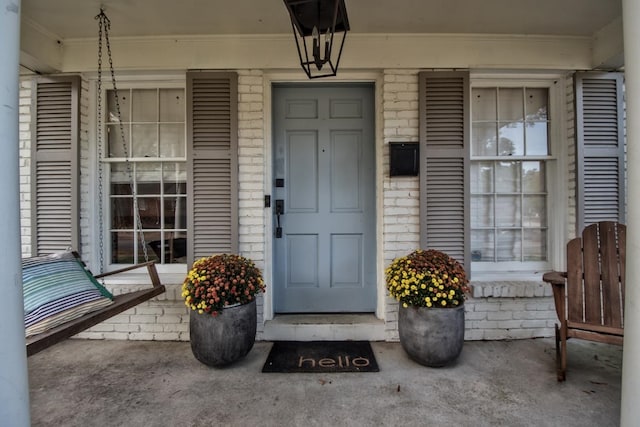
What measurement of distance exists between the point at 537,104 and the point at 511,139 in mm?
416

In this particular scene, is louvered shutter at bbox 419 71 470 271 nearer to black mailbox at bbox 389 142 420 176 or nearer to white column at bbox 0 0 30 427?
black mailbox at bbox 389 142 420 176

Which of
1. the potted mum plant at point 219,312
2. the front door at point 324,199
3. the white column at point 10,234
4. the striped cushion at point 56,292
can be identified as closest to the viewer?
the white column at point 10,234

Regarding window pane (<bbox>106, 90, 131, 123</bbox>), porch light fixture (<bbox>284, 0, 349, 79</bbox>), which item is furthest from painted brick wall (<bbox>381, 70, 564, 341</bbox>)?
window pane (<bbox>106, 90, 131, 123</bbox>)

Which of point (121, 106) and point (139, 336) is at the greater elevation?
point (121, 106)

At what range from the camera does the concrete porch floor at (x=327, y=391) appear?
1.69 m

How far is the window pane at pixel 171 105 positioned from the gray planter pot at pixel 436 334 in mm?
2619

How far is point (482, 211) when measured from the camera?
278cm

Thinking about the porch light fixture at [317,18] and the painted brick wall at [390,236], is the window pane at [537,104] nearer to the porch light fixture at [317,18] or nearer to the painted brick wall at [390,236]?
the painted brick wall at [390,236]

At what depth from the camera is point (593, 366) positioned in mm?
A: 2176

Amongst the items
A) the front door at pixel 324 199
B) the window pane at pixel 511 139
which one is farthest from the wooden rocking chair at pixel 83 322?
the window pane at pixel 511 139

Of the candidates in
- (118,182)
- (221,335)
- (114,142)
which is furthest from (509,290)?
(114,142)

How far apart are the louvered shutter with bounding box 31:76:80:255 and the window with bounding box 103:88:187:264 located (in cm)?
24

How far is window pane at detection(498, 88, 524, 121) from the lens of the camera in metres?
2.77

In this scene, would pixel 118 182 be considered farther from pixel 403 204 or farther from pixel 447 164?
pixel 447 164
